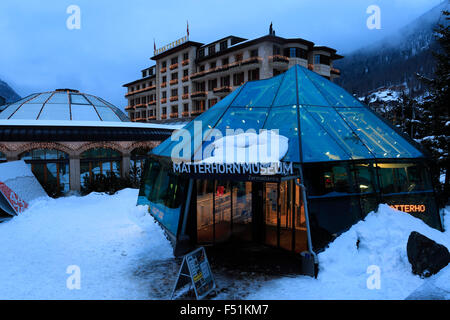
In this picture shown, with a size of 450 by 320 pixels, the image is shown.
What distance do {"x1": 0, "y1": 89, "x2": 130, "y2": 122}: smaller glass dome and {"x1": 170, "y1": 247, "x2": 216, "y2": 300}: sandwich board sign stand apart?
2258cm

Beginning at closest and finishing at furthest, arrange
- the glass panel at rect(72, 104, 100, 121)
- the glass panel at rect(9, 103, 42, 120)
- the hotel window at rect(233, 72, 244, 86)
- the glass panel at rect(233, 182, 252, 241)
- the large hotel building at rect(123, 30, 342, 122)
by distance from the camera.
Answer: the glass panel at rect(233, 182, 252, 241)
the glass panel at rect(9, 103, 42, 120)
the glass panel at rect(72, 104, 100, 121)
the large hotel building at rect(123, 30, 342, 122)
the hotel window at rect(233, 72, 244, 86)

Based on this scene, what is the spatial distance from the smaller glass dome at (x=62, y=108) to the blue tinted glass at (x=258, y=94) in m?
18.3

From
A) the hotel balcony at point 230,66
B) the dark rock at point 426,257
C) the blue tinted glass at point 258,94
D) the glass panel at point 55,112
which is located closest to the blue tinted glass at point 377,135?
the blue tinted glass at point 258,94

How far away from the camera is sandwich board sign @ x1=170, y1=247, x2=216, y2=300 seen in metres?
7.41

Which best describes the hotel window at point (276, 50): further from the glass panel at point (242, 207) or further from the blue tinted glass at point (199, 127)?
the glass panel at point (242, 207)

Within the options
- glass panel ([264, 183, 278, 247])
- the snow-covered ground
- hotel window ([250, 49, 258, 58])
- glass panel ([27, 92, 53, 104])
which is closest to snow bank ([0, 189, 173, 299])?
the snow-covered ground

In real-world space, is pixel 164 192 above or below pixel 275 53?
below

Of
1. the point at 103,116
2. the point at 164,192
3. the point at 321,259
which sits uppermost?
the point at 103,116

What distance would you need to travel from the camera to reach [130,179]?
22266mm

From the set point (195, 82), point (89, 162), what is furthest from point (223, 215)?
point (195, 82)

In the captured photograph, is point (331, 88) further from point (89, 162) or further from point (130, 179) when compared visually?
point (89, 162)

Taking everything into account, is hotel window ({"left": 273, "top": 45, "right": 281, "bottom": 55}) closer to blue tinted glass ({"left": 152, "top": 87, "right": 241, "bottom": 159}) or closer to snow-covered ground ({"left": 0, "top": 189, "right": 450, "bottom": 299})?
blue tinted glass ({"left": 152, "top": 87, "right": 241, "bottom": 159})

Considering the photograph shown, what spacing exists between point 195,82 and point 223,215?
40.1 meters

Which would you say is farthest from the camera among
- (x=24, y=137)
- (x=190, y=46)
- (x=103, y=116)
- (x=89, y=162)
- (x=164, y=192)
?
(x=190, y=46)
